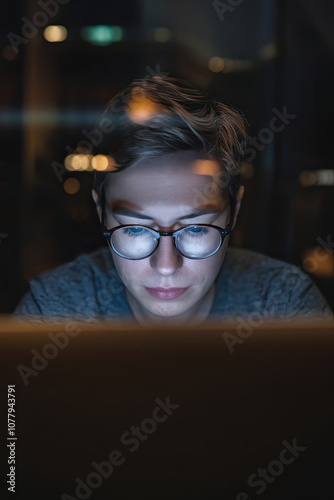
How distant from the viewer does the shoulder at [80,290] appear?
1.09m

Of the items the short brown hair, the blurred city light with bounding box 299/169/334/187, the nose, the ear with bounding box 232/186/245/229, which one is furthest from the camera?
the blurred city light with bounding box 299/169/334/187

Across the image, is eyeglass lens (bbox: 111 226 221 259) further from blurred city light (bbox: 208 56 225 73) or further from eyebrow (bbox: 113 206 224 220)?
blurred city light (bbox: 208 56 225 73)

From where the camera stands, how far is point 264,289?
1230mm

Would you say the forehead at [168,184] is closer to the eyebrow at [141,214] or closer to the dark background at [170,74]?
the eyebrow at [141,214]

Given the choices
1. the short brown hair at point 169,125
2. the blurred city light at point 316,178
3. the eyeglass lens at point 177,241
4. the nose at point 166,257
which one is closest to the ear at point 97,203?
the short brown hair at point 169,125

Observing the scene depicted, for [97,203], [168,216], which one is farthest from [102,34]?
[168,216]

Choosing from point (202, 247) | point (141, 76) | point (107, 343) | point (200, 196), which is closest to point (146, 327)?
point (107, 343)

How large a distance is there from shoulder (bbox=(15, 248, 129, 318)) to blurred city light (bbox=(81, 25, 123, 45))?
0.50 m

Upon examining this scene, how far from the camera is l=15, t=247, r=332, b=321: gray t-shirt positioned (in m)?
1.11

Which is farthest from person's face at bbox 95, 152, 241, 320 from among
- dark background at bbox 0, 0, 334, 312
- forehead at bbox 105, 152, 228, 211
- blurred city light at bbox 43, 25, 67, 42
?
blurred city light at bbox 43, 25, 67, 42

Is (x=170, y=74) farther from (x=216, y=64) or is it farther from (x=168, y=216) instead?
(x=168, y=216)

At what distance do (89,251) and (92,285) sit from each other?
12 cm

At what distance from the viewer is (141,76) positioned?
125 cm

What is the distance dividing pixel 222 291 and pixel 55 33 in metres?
0.72
